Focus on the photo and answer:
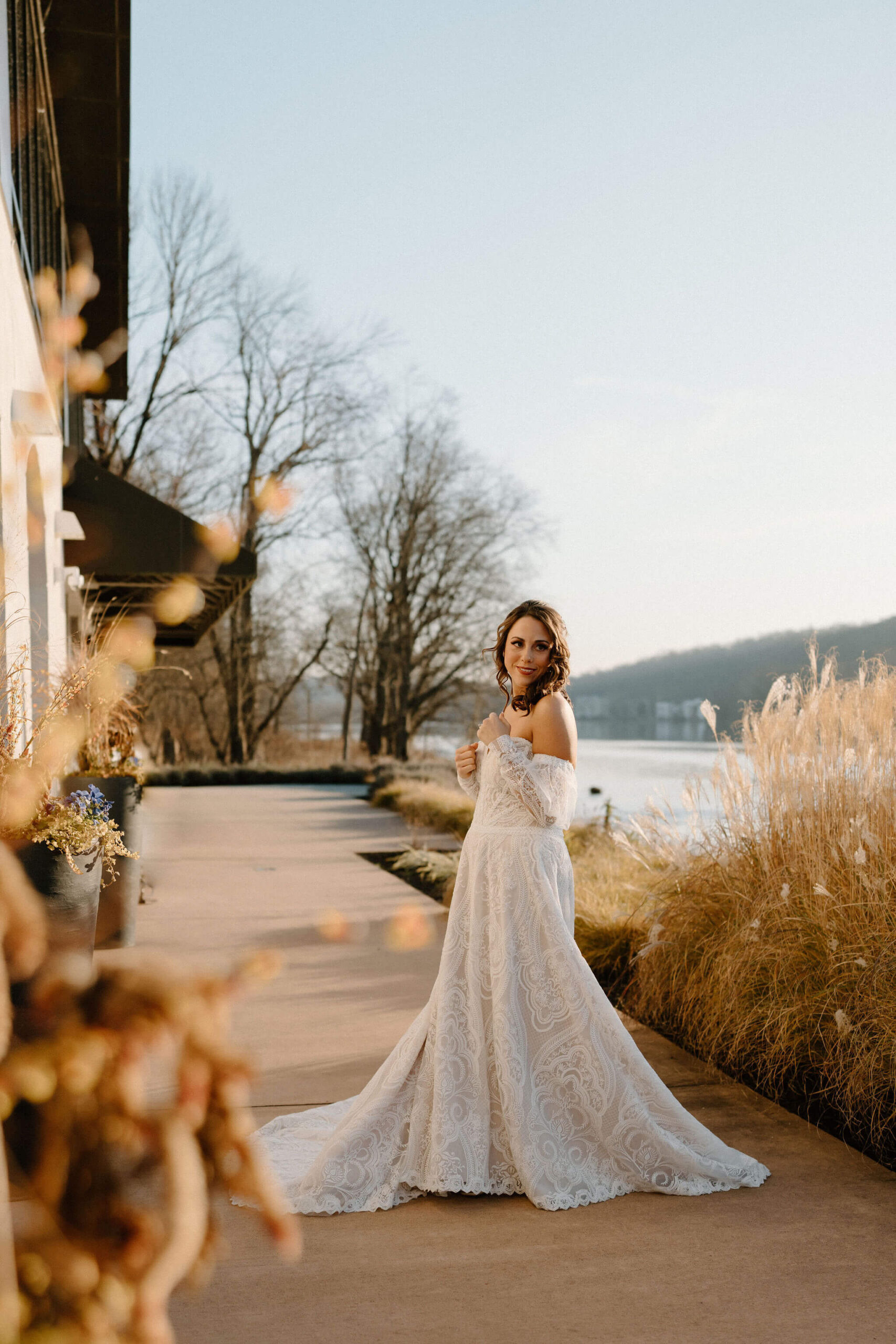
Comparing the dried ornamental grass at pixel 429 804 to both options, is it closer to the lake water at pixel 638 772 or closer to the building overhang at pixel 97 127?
the lake water at pixel 638 772

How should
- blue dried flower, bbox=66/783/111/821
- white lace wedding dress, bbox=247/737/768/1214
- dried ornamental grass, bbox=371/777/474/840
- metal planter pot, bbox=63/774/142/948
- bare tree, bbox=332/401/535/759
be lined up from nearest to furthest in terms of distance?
white lace wedding dress, bbox=247/737/768/1214 → blue dried flower, bbox=66/783/111/821 → metal planter pot, bbox=63/774/142/948 → dried ornamental grass, bbox=371/777/474/840 → bare tree, bbox=332/401/535/759

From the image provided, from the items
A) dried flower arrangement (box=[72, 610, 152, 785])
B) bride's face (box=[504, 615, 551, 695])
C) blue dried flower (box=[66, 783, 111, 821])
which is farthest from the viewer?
dried flower arrangement (box=[72, 610, 152, 785])

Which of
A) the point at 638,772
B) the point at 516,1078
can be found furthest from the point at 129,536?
the point at 516,1078

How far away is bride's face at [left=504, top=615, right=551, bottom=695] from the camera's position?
402cm

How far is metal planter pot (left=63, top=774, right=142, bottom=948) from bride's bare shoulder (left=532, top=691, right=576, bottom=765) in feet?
12.9

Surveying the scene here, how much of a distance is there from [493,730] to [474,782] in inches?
→ 13.5

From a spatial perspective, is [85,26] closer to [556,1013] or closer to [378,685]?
[556,1013]

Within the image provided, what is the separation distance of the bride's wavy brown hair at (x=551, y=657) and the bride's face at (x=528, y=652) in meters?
0.02

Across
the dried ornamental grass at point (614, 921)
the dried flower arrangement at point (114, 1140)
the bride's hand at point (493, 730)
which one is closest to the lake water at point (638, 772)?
the dried ornamental grass at point (614, 921)

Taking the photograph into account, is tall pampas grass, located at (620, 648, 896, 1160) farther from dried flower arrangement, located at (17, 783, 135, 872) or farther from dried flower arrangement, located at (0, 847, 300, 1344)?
dried flower arrangement, located at (0, 847, 300, 1344)

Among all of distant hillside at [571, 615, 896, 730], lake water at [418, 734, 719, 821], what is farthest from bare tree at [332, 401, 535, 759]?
distant hillside at [571, 615, 896, 730]

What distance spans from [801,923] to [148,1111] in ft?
13.8

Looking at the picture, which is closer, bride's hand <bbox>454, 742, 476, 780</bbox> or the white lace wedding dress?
the white lace wedding dress

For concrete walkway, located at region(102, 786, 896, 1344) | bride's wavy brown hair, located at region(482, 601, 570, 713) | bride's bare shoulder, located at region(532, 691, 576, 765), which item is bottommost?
concrete walkway, located at region(102, 786, 896, 1344)
